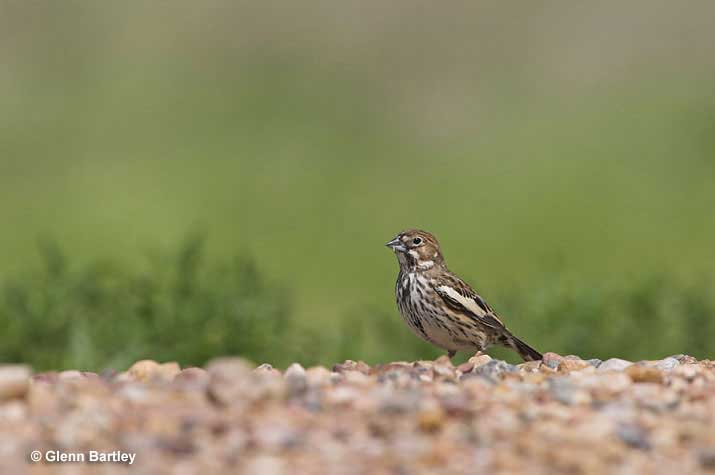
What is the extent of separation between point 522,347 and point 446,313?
0.59m

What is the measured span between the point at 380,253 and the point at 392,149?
24.1 ft

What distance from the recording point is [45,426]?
224 inches

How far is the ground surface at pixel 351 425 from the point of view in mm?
5289

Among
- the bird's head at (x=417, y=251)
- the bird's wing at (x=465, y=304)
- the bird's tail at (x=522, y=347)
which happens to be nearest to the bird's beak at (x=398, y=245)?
the bird's head at (x=417, y=251)

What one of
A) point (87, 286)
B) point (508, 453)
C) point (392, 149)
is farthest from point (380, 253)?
point (508, 453)

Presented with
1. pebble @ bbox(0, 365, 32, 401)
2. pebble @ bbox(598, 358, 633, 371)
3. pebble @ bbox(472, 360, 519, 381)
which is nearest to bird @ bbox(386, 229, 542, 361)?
pebble @ bbox(598, 358, 633, 371)

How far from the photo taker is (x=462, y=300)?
10117mm

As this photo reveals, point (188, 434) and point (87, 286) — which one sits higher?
point (87, 286)

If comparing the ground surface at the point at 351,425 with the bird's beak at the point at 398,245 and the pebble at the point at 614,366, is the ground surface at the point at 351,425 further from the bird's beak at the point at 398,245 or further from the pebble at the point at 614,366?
the bird's beak at the point at 398,245

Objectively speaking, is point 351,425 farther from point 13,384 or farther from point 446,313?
point 446,313

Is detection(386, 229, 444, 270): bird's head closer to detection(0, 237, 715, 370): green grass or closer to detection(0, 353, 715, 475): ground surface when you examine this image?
detection(0, 237, 715, 370): green grass

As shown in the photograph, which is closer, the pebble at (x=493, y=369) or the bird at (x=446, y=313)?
the pebble at (x=493, y=369)

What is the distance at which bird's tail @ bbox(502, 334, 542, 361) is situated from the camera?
9891 mm

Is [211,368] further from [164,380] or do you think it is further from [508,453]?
[508,453]
